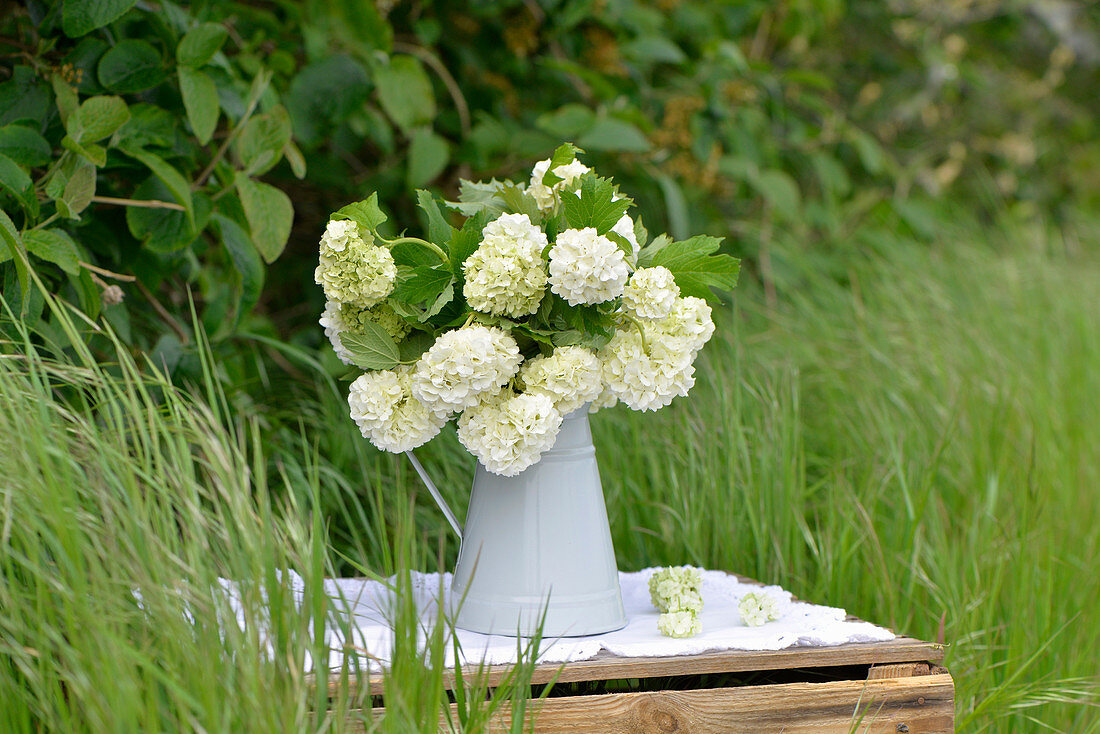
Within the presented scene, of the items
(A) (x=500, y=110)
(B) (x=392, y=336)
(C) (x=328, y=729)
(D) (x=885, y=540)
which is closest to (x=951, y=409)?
(D) (x=885, y=540)

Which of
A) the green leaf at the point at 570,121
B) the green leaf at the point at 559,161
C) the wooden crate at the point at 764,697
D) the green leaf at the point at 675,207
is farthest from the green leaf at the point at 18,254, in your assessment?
the green leaf at the point at 675,207

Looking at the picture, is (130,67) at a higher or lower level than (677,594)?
higher

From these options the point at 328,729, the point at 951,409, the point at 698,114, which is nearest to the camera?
the point at 328,729

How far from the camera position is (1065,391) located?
8.10 ft

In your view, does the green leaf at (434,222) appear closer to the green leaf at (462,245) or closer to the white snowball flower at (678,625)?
the green leaf at (462,245)

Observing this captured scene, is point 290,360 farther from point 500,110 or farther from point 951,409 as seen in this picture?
point 951,409

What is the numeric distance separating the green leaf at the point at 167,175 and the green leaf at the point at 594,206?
2.03 ft

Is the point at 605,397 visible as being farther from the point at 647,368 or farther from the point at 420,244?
the point at 420,244

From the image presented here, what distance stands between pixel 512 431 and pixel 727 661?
1.07ft

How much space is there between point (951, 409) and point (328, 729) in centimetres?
158

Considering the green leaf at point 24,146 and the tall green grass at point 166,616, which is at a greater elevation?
the green leaf at point 24,146

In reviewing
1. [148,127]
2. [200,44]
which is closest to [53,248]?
[148,127]

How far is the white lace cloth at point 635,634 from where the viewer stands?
3.25ft

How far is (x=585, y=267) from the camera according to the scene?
3.14 ft
